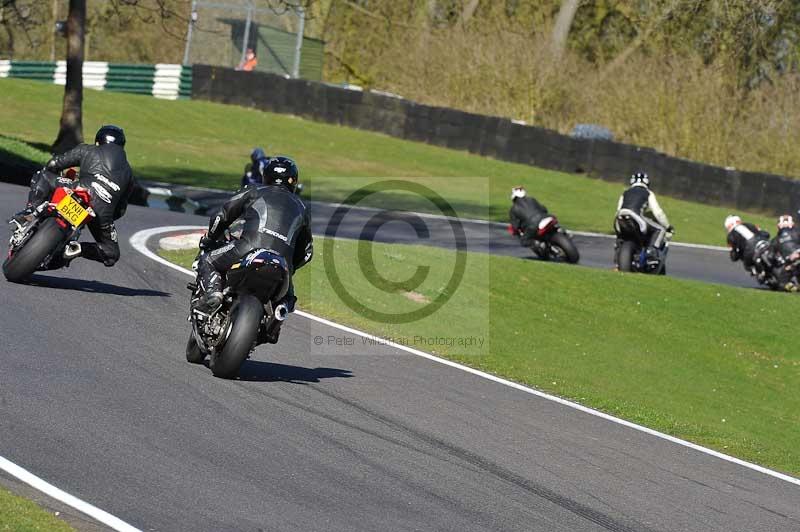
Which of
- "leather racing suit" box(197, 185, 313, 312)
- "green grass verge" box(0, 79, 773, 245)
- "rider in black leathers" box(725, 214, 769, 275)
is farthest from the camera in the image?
"green grass verge" box(0, 79, 773, 245)

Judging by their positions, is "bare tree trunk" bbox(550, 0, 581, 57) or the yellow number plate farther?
"bare tree trunk" bbox(550, 0, 581, 57)

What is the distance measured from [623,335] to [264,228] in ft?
21.6

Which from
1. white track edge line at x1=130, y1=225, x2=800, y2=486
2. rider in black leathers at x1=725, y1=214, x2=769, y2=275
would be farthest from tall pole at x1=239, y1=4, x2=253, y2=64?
white track edge line at x1=130, y1=225, x2=800, y2=486

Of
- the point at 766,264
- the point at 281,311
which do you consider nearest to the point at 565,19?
the point at 766,264

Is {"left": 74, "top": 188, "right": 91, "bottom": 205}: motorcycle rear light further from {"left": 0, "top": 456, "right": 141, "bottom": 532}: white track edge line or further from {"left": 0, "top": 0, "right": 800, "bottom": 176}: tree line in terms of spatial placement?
{"left": 0, "top": 0, "right": 800, "bottom": 176}: tree line

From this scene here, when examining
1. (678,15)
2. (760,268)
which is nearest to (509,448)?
(760,268)

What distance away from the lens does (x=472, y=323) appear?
13.0m

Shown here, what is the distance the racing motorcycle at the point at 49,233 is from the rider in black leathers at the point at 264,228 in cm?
211

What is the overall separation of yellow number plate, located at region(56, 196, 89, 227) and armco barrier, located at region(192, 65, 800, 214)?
24144 mm

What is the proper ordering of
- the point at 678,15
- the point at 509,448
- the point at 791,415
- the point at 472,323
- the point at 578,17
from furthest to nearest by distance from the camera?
the point at 578,17, the point at 678,15, the point at 472,323, the point at 791,415, the point at 509,448

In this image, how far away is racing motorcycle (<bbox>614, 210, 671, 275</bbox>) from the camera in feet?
59.6

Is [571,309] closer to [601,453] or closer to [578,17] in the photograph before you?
[601,453]

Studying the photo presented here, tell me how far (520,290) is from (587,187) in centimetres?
1794

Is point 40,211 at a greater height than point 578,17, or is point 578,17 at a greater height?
point 578,17
